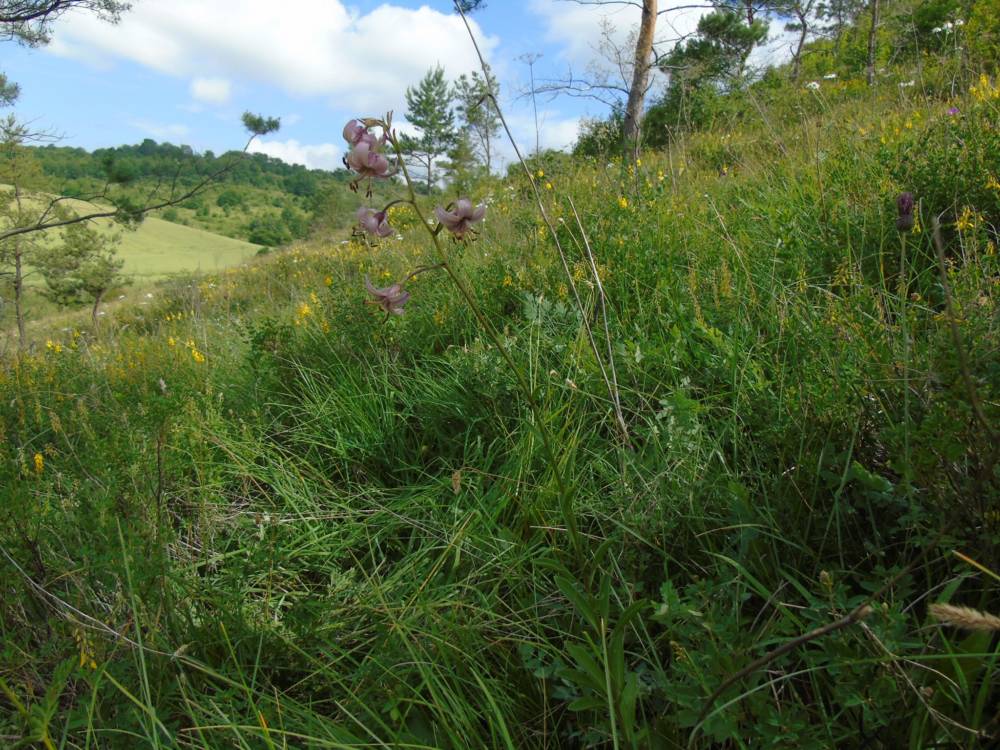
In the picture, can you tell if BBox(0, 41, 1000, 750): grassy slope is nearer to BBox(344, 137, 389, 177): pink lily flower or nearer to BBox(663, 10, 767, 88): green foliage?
BBox(344, 137, 389, 177): pink lily flower

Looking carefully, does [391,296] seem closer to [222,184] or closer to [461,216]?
[461,216]

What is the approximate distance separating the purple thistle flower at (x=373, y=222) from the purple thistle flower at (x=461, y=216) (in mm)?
126

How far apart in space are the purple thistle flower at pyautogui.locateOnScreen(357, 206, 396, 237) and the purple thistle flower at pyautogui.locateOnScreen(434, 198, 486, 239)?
0.41 feet

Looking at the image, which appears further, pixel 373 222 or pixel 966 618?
pixel 373 222

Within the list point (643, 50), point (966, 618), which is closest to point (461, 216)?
point (966, 618)

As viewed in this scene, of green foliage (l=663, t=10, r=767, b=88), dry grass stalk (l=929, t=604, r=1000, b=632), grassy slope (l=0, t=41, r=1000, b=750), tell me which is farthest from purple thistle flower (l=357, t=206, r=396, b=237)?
green foliage (l=663, t=10, r=767, b=88)

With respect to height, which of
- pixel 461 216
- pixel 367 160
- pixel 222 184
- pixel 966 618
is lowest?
pixel 966 618

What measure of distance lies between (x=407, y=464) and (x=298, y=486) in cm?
41

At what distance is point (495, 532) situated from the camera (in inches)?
67.7

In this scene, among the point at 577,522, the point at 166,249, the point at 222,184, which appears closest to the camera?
the point at 577,522

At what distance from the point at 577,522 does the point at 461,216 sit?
2.79ft

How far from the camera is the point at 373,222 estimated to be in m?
1.33

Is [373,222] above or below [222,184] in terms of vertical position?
below

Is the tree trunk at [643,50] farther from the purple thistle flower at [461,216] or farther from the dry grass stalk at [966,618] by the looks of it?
the dry grass stalk at [966,618]
